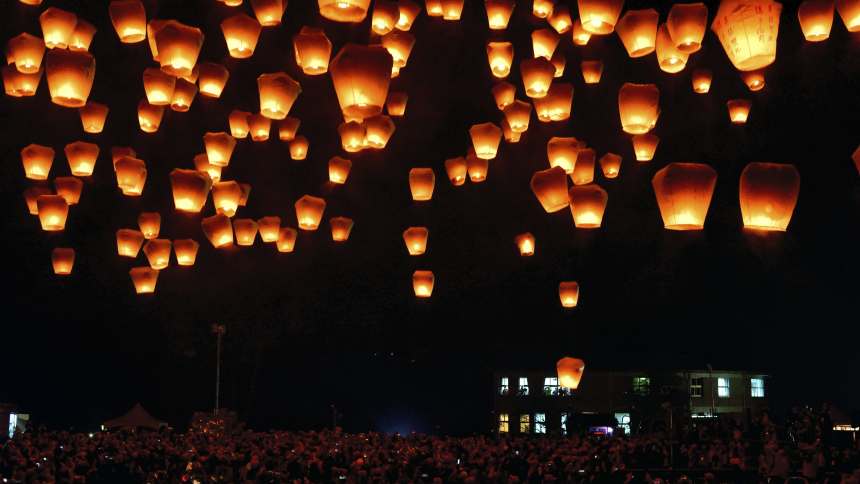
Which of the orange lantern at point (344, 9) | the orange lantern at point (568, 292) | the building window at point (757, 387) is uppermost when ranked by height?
the orange lantern at point (344, 9)

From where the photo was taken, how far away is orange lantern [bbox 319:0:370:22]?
7.87m

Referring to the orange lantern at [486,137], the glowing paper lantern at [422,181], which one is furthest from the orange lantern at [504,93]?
the glowing paper lantern at [422,181]

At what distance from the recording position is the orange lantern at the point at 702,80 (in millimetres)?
13594

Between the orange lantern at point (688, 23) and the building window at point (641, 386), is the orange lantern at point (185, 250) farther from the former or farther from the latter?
the building window at point (641, 386)

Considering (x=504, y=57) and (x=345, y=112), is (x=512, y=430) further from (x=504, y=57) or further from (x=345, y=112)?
(x=345, y=112)

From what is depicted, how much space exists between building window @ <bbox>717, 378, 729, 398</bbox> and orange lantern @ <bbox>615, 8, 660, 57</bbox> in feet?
114

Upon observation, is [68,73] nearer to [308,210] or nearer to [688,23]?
[308,210]

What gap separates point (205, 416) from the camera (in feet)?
79.3

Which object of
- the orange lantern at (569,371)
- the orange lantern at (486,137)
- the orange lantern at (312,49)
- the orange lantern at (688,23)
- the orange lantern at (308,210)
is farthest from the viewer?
the orange lantern at (569,371)

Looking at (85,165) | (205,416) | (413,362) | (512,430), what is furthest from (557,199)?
(413,362)

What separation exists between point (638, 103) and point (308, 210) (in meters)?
6.13

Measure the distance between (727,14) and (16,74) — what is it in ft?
31.3

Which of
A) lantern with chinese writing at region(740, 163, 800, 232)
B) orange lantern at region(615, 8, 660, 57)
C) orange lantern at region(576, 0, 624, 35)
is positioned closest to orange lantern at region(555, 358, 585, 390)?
orange lantern at region(615, 8, 660, 57)

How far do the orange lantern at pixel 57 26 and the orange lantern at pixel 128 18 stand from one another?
568 millimetres
